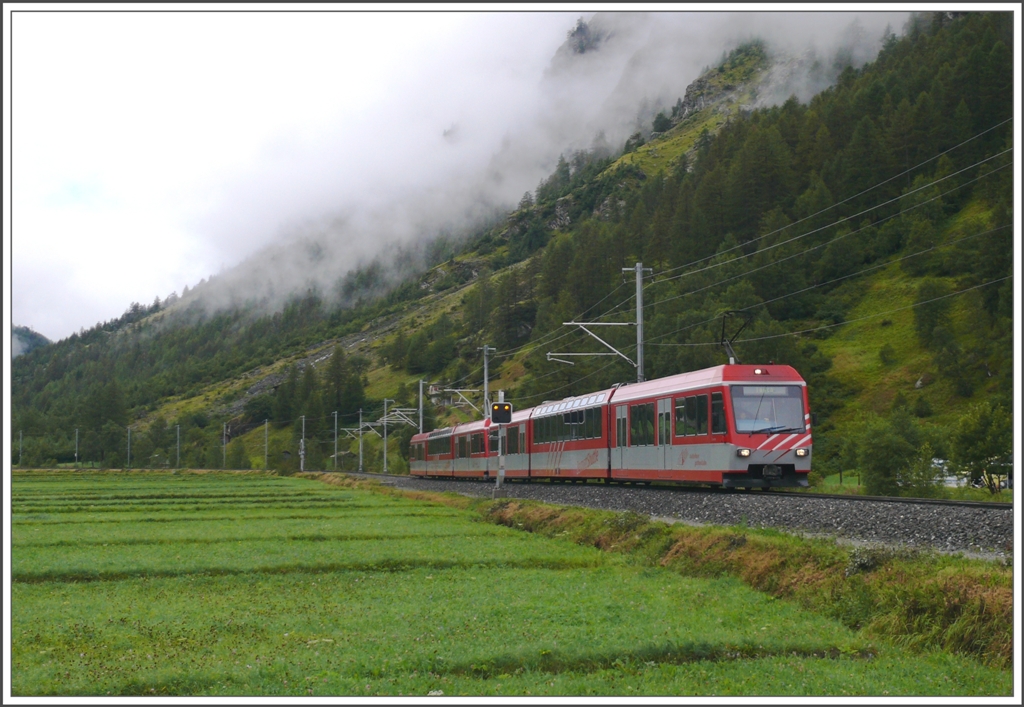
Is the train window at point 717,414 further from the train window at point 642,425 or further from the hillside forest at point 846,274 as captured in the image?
the hillside forest at point 846,274

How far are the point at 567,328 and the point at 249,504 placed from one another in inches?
3189

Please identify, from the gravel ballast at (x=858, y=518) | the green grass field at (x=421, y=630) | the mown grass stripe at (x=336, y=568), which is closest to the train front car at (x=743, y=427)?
the gravel ballast at (x=858, y=518)

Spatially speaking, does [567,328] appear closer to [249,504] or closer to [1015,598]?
[249,504]

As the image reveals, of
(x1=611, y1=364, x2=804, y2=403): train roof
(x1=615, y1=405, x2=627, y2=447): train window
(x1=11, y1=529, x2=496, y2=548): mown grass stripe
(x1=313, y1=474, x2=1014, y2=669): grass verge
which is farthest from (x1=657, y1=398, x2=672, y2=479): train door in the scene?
(x1=313, y1=474, x2=1014, y2=669): grass verge

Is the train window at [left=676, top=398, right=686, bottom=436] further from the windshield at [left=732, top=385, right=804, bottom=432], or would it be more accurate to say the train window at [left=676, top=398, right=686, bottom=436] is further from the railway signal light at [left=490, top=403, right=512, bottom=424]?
the railway signal light at [left=490, top=403, right=512, bottom=424]

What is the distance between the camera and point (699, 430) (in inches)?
1076

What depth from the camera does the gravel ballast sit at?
1419 cm

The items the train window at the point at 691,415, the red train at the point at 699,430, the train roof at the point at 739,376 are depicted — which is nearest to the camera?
the red train at the point at 699,430

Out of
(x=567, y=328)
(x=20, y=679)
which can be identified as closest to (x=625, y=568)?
(x=20, y=679)

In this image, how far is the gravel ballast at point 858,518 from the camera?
14.2 meters

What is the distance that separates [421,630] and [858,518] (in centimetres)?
909

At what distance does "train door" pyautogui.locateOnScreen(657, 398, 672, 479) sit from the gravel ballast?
2.62 metres

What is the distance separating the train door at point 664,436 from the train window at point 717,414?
113 inches

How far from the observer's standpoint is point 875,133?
11306cm
